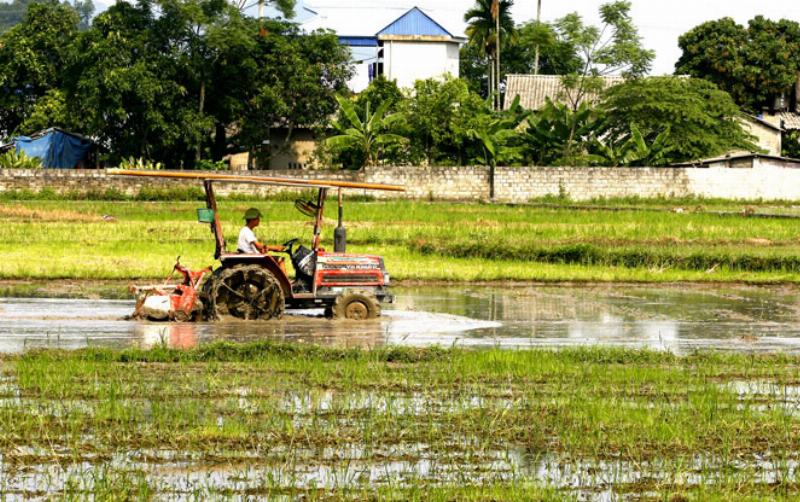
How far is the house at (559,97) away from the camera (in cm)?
5579

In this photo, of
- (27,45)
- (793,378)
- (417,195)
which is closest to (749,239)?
(417,195)

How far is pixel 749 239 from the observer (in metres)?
30.1

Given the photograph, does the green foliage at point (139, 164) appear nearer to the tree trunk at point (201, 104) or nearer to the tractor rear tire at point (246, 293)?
the tree trunk at point (201, 104)

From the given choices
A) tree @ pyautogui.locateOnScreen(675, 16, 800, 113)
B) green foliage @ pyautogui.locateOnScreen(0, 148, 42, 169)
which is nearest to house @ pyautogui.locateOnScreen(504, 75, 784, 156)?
tree @ pyautogui.locateOnScreen(675, 16, 800, 113)

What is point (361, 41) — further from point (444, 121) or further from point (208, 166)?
point (208, 166)

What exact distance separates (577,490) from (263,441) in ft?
7.58

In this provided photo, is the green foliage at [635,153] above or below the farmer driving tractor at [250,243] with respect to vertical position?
above

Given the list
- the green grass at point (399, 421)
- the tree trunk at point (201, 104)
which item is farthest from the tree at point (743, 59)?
the green grass at point (399, 421)

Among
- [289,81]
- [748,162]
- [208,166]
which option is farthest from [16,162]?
[748,162]

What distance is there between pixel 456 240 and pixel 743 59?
40.2m

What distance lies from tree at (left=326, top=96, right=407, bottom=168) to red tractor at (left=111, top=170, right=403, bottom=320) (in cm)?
2613

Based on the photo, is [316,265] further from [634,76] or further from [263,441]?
[634,76]

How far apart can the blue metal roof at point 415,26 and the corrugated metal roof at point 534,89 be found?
720 cm

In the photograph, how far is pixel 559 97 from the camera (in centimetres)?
5381
